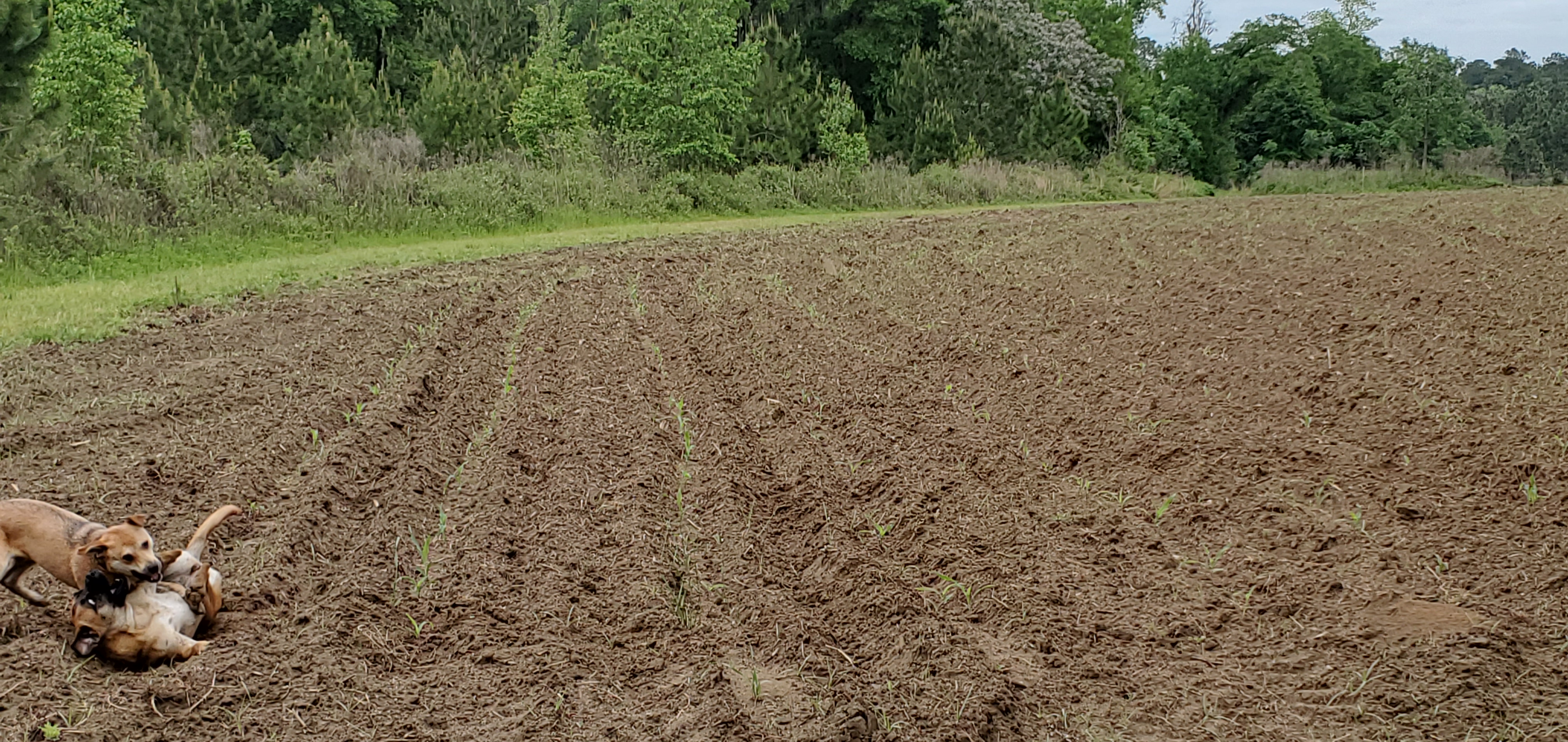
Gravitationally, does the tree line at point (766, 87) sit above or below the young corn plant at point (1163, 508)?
above

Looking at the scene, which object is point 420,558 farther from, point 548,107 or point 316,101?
point 316,101

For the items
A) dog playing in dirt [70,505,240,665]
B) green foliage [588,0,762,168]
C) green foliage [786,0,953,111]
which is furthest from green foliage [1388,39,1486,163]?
dog playing in dirt [70,505,240,665]

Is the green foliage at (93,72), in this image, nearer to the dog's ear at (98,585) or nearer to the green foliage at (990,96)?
the dog's ear at (98,585)

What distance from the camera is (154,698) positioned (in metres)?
3.51

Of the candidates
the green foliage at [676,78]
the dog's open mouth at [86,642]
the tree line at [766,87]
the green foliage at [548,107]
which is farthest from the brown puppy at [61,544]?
the green foliage at [676,78]

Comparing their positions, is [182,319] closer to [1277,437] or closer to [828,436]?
[828,436]

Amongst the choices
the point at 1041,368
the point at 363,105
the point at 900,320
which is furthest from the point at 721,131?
the point at 1041,368

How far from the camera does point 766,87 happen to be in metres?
29.4

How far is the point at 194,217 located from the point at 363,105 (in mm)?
13021

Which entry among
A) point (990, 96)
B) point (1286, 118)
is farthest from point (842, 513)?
point (1286, 118)

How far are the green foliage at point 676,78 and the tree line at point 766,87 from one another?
0.19 feet

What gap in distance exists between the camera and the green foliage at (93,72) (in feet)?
51.6

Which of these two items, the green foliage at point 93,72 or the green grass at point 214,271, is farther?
the green foliage at point 93,72

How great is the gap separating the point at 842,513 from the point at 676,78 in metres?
19.7
